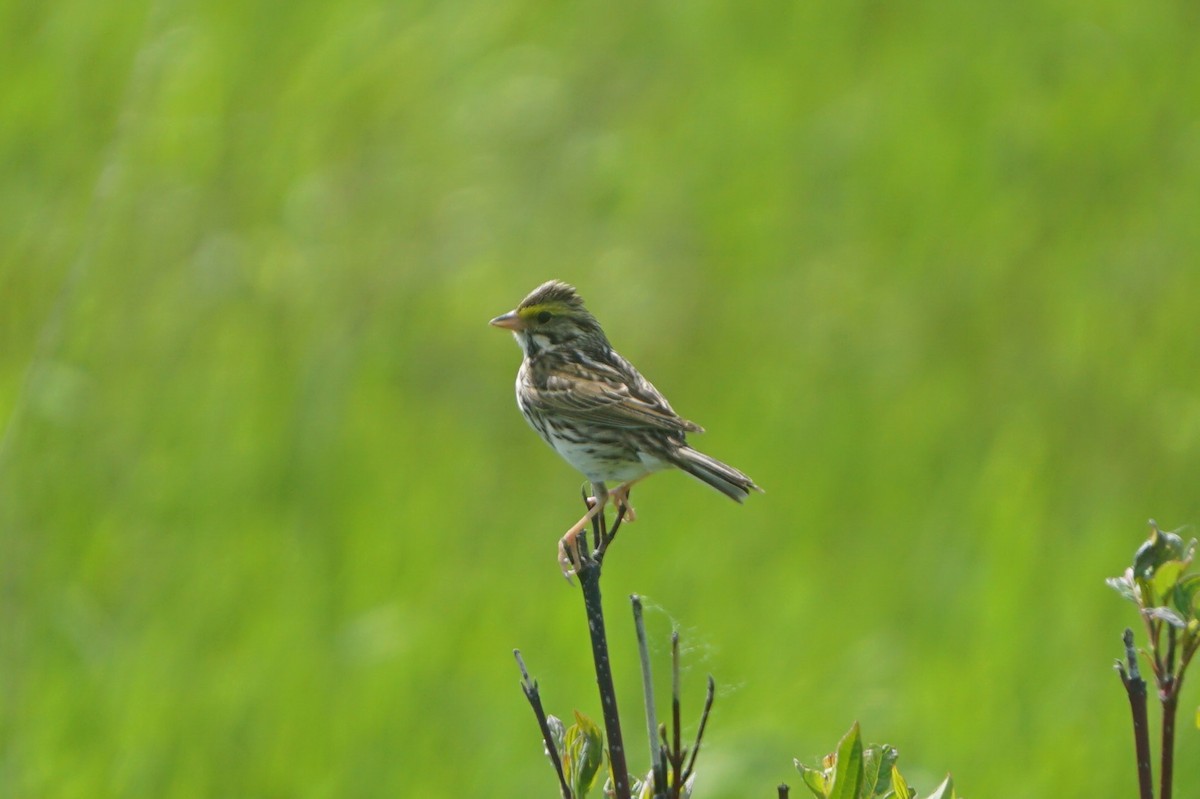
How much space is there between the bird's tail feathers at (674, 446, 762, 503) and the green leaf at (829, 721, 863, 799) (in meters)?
1.31

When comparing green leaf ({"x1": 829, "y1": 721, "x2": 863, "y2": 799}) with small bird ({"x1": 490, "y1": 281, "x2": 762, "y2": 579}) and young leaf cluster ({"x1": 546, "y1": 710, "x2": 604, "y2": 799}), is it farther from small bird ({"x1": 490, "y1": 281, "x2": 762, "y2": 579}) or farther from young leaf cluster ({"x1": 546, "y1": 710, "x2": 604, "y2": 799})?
small bird ({"x1": 490, "y1": 281, "x2": 762, "y2": 579})

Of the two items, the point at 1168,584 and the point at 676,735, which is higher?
the point at 1168,584

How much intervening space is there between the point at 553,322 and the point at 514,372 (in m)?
3.98

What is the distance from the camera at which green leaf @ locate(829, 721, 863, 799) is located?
218 centimetres

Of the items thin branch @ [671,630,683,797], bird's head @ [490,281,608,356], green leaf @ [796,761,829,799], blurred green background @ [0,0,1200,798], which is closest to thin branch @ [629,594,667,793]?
thin branch @ [671,630,683,797]

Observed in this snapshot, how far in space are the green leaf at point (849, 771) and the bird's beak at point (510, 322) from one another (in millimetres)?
2275

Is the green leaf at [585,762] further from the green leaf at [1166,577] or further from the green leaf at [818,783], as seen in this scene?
the green leaf at [1166,577]

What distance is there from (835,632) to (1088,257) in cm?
355

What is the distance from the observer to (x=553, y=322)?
4.59 m

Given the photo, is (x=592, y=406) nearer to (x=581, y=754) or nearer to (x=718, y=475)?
(x=718, y=475)

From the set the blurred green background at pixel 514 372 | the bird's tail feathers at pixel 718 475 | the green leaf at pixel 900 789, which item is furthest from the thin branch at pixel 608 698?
the blurred green background at pixel 514 372

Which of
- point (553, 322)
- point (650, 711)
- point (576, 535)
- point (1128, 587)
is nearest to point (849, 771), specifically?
point (650, 711)

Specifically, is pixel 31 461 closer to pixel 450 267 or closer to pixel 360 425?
pixel 360 425

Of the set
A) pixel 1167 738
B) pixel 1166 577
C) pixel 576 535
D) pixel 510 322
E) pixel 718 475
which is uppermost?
pixel 510 322
